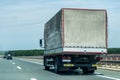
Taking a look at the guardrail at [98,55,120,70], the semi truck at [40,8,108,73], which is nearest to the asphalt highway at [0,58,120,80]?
the semi truck at [40,8,108,73]

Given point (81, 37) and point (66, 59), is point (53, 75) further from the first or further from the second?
point (81, 37)

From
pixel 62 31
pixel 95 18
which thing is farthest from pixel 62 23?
pixel 95 18

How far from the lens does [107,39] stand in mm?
26719

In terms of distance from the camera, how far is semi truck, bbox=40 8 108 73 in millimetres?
26016

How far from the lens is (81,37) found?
2647cm

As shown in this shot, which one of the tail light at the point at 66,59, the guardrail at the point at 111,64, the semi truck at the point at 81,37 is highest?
the semi truck at the point at 81,37

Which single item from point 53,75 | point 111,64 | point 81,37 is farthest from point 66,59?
point 111,64

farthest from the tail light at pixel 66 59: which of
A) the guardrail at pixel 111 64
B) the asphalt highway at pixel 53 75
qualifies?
the guardrail at pixel 111 64

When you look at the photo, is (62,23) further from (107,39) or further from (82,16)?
(107,39)

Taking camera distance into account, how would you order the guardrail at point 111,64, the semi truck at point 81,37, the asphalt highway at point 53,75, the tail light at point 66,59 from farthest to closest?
1. the guardrail at point 111,64
2. the tail light at point 66,59
3. the semi truck at point 81,37
4. the asphalt highway at point 53,75

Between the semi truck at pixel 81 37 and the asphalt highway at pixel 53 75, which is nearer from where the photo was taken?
the asphalt highway at pixel 53 75

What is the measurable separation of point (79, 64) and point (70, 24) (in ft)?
9.53

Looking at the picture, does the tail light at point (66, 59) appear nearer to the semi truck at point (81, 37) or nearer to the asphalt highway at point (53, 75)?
the semi truck at point (81, 37)

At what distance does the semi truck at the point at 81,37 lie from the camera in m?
26.0
